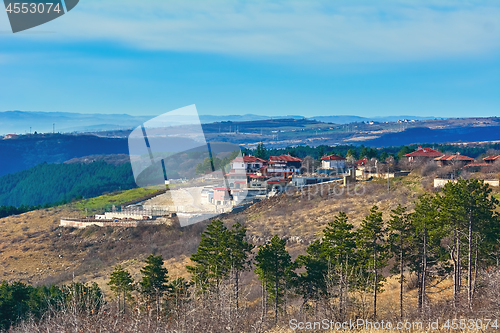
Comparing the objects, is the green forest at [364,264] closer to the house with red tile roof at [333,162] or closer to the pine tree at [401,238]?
the pine tree at [401,238]

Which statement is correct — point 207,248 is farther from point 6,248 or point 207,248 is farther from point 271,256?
point 6,248

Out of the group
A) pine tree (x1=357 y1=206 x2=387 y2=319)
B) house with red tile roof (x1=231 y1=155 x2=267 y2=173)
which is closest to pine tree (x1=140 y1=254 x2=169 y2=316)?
pine tree (x1=357 y1=206 x2=387 y2=319)

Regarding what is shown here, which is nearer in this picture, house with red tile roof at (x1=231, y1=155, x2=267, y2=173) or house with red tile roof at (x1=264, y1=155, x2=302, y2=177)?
house with red tile roof at (x1=264, y1=155, x2=302, y2=177)

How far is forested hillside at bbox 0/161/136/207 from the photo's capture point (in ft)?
306

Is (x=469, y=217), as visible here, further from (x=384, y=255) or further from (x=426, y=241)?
(x=384, y=255)

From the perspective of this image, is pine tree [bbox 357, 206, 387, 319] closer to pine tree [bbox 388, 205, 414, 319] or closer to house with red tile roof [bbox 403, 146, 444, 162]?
pine tree [bbox 388, 205, 414, 319]

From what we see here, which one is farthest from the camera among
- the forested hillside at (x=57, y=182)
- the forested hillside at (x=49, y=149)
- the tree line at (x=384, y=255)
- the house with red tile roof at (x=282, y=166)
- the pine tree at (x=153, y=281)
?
the forested hillside at (x=49, y=149)

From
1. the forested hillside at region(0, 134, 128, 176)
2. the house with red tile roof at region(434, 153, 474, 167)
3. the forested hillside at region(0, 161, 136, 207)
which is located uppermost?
the house with red tile roof at region(434, 153, 474, 167)

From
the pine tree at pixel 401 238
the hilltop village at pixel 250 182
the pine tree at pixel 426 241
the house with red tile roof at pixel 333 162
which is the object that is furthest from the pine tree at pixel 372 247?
the house with red tile roof at pixel 333 162

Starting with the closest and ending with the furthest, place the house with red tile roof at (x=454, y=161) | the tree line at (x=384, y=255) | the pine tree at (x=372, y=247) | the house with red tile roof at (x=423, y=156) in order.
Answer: the tree line at (x=384, y=255) → the pine tree at (x=372, y=247) → the house with red tile roof at (x=454, y=161) → the house with red tile roof at (x=423, y=156)

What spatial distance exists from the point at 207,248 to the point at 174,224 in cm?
2191

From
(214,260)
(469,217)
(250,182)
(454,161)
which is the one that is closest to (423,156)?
(454,161)

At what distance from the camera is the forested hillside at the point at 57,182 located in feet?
306

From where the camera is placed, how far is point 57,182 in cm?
10662
